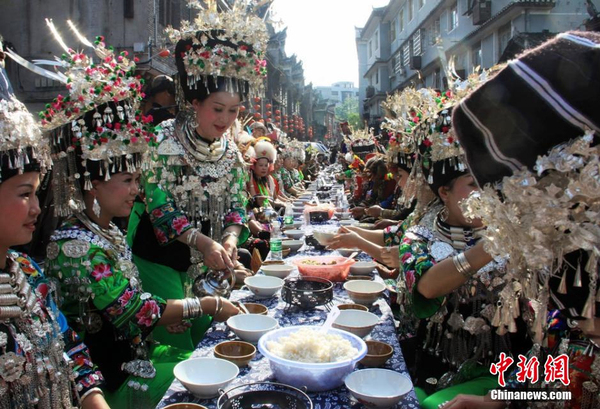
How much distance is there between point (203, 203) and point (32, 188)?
1.76m

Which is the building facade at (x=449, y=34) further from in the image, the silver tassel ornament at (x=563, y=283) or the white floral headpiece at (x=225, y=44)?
the silver tassel ornament at (x=563, y=283)

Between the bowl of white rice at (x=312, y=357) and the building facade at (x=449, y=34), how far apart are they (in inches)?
71.4

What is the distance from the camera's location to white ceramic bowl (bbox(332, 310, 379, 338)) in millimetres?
2115

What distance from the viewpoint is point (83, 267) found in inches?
84.4

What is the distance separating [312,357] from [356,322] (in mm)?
545

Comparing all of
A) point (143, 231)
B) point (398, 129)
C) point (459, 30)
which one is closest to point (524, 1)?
point (459, 30)

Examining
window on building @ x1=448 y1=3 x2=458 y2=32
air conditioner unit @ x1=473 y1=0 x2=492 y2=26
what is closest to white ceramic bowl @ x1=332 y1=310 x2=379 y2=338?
air conditioner unit @ x1=473 y1=0 x2=492 y2=26

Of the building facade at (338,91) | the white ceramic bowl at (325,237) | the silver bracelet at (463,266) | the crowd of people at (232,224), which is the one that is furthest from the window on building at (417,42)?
the building facade at (338,91)

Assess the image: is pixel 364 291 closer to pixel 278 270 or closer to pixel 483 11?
pixel 278 270

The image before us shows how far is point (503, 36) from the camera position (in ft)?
56.0

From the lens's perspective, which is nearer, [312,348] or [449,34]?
[312,348]

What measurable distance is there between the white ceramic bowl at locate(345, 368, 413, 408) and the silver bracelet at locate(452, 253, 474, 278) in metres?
0.57

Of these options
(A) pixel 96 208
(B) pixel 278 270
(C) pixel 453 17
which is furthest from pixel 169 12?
(C) pixel 453 17

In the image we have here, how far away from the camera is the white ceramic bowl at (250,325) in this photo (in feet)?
6.77
